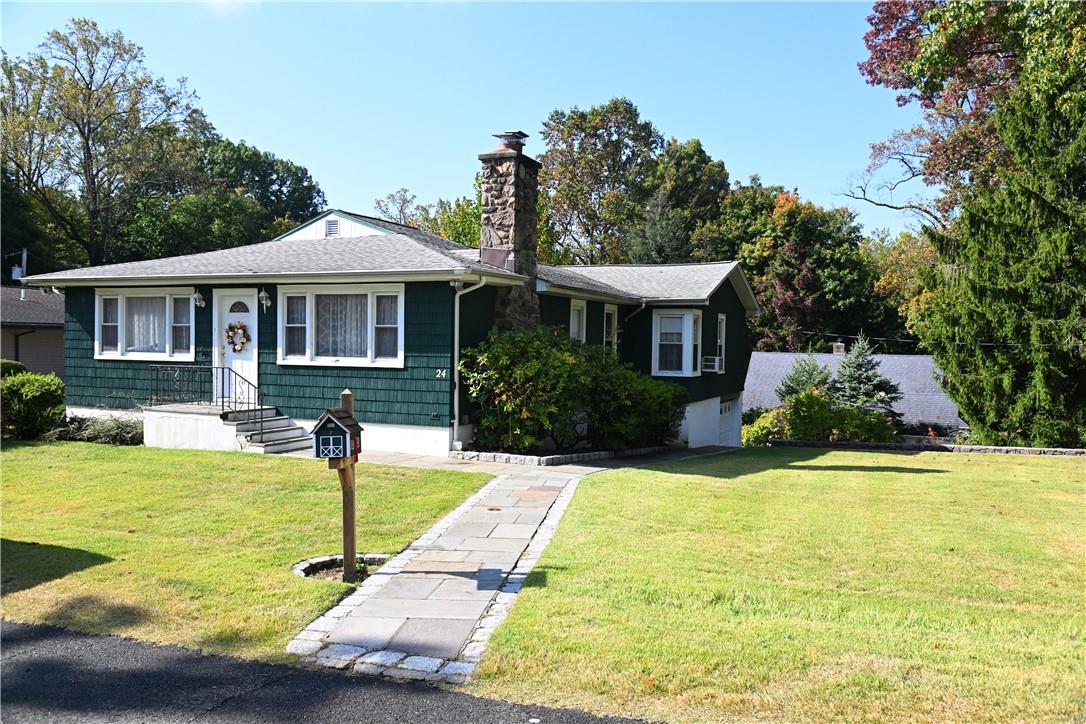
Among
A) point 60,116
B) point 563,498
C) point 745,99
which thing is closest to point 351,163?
point 745,99

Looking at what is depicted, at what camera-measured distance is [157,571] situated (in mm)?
6109

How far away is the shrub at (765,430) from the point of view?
22359 mm

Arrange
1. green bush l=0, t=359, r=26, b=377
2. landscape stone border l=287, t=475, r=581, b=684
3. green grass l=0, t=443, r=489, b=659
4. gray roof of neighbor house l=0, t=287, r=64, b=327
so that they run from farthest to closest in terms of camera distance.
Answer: gray roof of neighbor house l=0, t=287, r=64, b=327
green bush l=0, t=359, r=26, b=377
green grass l=0, t=443, r=489, b=659
landscape stone border l=287, t=475, r=581, b=684

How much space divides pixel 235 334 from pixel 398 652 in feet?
37.1

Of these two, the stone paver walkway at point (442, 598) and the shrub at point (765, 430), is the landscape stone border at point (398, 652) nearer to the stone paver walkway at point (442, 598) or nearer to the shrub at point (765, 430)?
the stone paver walkway at point (442, 598)

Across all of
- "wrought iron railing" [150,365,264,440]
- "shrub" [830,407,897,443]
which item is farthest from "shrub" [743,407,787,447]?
"wrought iron railing" [150,365,264,440]

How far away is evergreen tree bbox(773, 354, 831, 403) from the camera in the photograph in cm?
2353

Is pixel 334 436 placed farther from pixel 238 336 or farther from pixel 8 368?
→ pixel 8 368

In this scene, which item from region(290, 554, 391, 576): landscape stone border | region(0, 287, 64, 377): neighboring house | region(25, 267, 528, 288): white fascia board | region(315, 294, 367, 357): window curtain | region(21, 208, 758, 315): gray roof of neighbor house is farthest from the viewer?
region(0, 287, 64, 377): neighboring house

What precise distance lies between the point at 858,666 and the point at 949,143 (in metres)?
25.0

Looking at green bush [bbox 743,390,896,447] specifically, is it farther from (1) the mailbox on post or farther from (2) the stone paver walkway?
(1) the mailbox on post

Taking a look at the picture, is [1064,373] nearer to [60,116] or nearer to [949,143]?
[949,143]

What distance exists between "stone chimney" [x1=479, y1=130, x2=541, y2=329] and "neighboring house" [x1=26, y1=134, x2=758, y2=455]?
0.03 meters

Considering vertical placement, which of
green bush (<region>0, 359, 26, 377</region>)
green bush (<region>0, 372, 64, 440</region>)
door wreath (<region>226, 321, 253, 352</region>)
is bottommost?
green bush (<region>0, 372, 64, 440</region>)
